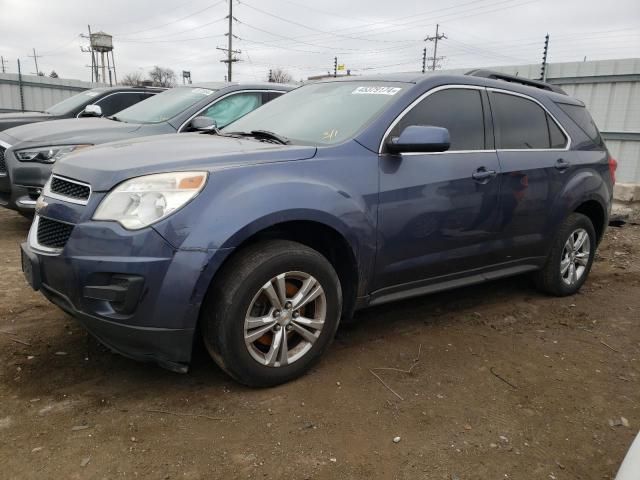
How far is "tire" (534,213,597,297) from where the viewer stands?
14.4ft

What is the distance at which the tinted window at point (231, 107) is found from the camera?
6207mm

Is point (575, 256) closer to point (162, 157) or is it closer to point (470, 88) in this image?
point (470, 88)

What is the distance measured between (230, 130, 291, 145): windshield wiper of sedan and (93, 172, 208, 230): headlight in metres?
0.80

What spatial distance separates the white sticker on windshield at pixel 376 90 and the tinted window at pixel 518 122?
0.89m

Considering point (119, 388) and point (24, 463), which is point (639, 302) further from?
point (24, 463)

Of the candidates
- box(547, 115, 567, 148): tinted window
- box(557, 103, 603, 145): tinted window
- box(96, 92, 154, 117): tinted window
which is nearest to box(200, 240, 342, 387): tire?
box(547, 115, 567, 148): tinted window

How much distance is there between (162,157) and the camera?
2707 mm

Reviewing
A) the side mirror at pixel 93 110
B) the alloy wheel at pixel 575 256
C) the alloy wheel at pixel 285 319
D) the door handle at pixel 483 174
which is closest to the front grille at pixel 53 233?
the alloy wheel at pixel 285 319

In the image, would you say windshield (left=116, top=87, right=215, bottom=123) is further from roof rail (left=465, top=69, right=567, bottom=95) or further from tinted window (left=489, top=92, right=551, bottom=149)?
tinted window (left=489, top=92, right=551, bottom=149)

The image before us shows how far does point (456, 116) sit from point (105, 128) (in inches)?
163

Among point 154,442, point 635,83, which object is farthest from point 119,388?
point 635,83

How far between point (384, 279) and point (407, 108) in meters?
1.08

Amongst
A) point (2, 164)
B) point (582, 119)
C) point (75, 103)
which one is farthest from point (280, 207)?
point (75, 103)

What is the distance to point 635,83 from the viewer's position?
372 inches
